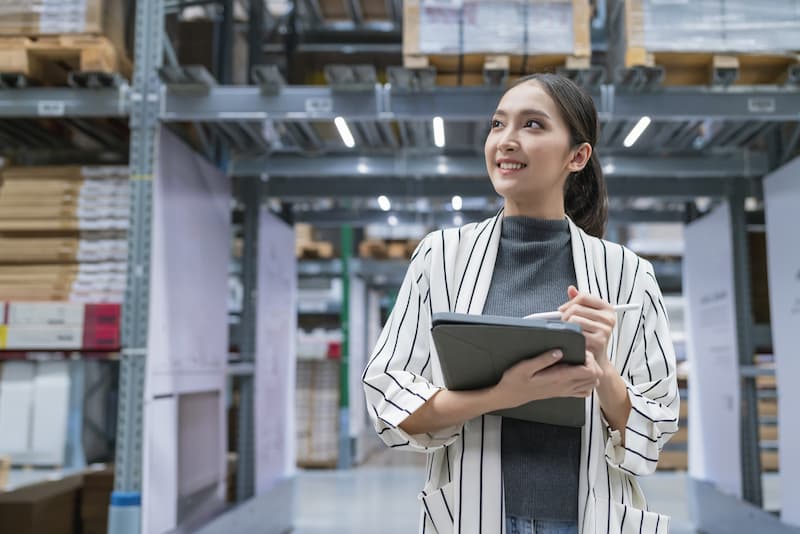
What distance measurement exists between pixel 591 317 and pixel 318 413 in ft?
36.7

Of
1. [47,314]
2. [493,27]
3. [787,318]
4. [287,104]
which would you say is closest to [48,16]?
[287,104]

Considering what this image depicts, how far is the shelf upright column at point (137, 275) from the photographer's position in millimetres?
4223

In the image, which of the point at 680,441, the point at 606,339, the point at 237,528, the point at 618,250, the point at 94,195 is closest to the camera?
the point at 606,339

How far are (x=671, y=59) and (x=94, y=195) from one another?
358cm

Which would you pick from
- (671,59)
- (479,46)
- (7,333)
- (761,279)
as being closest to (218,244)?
(7,333)

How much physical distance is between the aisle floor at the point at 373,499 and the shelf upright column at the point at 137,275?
346 cm

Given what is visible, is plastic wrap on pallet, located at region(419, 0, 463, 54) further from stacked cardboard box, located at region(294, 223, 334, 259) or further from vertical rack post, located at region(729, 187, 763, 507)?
stacked cardboard box, located at region(294, 223, 334, 259)

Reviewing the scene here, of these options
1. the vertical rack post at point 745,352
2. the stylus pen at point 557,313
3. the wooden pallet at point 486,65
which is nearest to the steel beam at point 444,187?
the vertical rack post at point 745,352

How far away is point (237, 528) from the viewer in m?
5.75

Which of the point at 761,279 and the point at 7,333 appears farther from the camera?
the point at 761,279

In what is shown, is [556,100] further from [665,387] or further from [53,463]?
[53,463]

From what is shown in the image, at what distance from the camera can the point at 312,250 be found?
12.0 meters

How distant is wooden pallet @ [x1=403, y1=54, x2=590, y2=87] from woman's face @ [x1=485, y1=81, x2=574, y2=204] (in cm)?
296

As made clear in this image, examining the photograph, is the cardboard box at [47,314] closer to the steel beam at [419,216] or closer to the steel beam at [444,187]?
the steel beam at [444,187]
